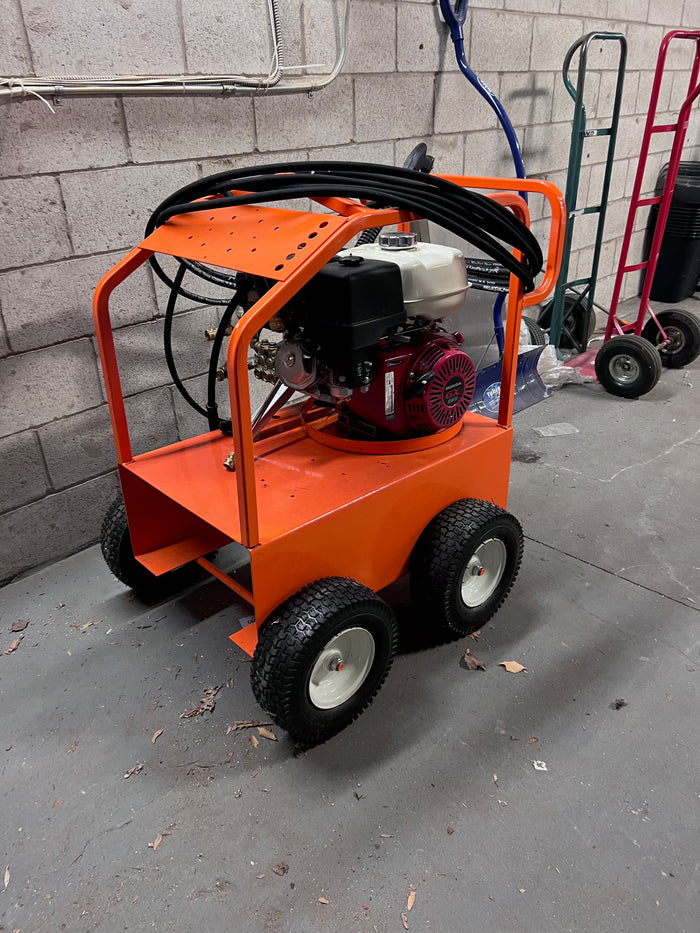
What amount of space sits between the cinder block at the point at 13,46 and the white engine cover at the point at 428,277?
38.0 inches

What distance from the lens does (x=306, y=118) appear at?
2330 millimetres

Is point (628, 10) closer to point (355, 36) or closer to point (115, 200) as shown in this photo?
point (355, 36)

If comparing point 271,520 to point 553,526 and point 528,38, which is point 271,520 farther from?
point 528,38

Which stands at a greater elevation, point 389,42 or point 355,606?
point 389,42

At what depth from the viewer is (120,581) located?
1.89 meters

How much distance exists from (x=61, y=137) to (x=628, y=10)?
353 cm

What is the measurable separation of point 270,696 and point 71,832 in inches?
17.7

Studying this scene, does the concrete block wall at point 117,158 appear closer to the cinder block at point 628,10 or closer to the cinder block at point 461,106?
the cinder block at point 461,106

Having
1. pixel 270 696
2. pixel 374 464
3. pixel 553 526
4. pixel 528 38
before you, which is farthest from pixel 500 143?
pixel 270 696

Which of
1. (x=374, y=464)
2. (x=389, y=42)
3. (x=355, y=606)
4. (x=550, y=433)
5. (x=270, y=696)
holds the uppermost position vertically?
(x=389, y=42)

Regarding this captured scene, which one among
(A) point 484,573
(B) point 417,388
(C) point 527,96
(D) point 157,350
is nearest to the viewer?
(B) point 417,388

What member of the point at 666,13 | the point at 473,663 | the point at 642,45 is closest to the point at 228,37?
the point at 473,663

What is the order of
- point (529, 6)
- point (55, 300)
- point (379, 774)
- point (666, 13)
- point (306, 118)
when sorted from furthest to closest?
A: point (666, 13), point (529, 6), point (306, 118), point (55, 300), point (379, 774)

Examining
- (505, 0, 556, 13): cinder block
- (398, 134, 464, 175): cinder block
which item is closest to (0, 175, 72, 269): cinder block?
(398, 134, 464, 175): cinder block
